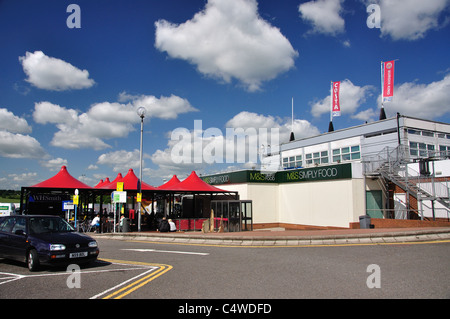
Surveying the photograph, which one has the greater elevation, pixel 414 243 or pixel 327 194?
pixel 327 194

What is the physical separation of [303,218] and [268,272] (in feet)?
68.9

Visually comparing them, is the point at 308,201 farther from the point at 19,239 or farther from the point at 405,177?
the point at 19,239

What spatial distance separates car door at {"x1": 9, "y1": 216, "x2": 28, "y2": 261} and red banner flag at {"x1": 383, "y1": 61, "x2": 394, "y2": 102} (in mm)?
34997

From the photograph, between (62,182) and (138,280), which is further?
(62,182)

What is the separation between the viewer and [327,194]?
26438 millimetres

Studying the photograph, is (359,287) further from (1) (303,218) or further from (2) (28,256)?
(1) (303,218)

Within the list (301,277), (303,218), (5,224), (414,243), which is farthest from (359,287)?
(303,218)

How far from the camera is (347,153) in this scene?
34406mm

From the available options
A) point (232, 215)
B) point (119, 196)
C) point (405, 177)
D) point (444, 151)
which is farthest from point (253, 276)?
point (444, 151)

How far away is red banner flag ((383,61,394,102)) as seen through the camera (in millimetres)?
34625

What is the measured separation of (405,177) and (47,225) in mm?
20690

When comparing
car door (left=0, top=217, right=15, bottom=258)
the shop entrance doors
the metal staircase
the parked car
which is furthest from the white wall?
car door (left=0, top=217, right=15, bottom=258)

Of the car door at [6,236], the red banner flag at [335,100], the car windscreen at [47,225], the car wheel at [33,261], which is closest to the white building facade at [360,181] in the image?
the red banner flag at [335,100]

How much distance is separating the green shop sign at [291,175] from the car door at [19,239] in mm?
20952
